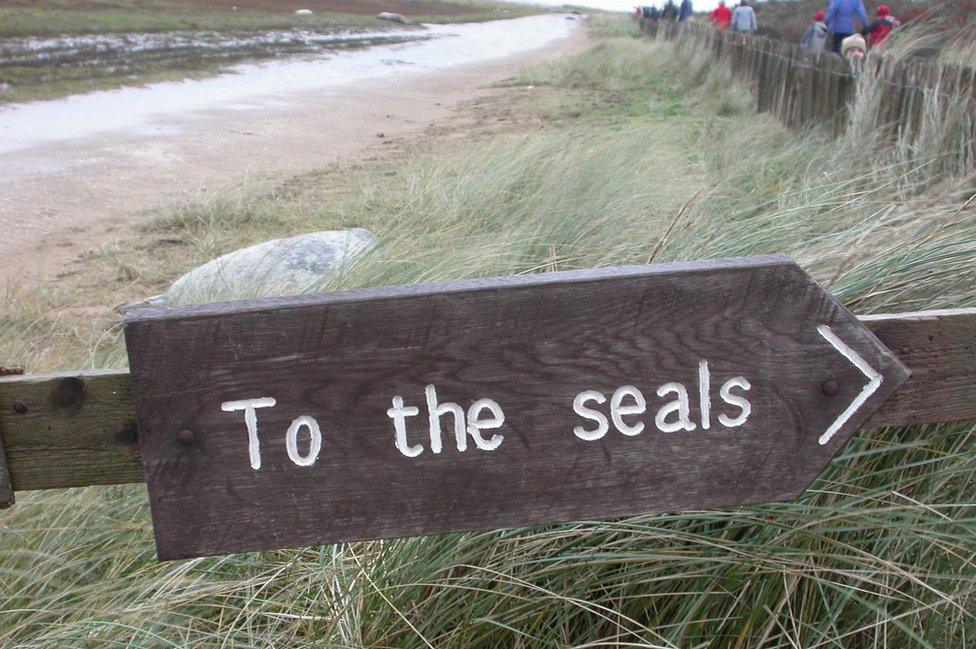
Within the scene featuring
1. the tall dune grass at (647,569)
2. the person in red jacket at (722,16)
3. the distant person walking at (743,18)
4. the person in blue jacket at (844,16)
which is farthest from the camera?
the person in red jacket at (722,16)

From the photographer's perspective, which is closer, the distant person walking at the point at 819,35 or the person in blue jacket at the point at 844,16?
the person in blue jacket at the point at 844,16

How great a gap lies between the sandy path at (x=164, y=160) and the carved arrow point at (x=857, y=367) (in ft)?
19.3

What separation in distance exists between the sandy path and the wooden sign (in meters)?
5.53

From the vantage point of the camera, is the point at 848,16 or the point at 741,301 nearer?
the point at 741,301

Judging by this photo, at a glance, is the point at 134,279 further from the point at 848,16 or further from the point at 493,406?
the point at 848,16

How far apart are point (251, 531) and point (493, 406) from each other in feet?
1.28

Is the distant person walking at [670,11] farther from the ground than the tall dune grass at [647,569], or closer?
closer

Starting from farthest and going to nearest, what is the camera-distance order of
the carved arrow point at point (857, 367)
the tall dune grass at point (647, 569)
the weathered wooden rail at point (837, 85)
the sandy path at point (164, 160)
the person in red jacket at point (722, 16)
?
1. the person in red jacket at point (722, 16)
2. the sandy path at point (164, 160)
3. the weathered wooden rail at point (837, 85)
4. the tall dune grass at point (647, 569)
5. the carved arrow point at point (857, 367)

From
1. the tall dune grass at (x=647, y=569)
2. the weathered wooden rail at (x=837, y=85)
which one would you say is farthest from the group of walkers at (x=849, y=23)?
the tall dune grass at (x=647, y=569)

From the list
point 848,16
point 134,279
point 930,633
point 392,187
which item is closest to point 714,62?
point 848,16

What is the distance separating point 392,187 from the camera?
7613 mm

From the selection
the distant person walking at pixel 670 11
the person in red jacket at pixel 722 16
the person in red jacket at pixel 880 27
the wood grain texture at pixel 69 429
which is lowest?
the distant person walking at pixel 670 11

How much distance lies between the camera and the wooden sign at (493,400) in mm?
1335

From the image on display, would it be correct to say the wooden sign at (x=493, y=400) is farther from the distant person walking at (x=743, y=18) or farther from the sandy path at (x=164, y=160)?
the distant person walking at (x=743, y=18)
